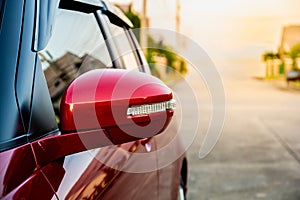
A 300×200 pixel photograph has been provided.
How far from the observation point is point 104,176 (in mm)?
2010

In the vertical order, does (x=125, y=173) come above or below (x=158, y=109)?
below

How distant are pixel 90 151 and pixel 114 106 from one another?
0.33 m

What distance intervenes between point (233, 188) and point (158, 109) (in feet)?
15.3

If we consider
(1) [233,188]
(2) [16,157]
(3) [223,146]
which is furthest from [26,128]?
(3) [223,146]

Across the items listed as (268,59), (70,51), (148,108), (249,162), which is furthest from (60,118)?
(268,59)

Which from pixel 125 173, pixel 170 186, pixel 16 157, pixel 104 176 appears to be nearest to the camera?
pixel 16 157

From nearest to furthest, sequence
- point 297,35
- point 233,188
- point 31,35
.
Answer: point 31,35 → point 233,188 → point 297,35

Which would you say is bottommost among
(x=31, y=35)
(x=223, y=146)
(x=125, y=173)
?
(x=223, y=146)

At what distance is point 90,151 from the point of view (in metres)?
1.98

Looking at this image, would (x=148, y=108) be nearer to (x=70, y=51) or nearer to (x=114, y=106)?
(x=114, y=106)

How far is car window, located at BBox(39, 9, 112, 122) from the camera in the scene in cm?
230

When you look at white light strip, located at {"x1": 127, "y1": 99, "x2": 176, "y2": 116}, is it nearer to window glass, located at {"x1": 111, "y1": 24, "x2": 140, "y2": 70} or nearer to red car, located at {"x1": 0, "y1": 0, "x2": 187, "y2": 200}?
red car, located at {"x1": 0, "y1": 0, "x2": 187, "y2": 200}

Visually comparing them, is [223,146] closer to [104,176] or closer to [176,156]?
[176,156]

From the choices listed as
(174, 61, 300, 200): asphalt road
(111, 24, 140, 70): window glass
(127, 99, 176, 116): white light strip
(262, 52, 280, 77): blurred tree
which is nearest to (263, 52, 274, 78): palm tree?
(262, 52, 280, 77): blurred tree
